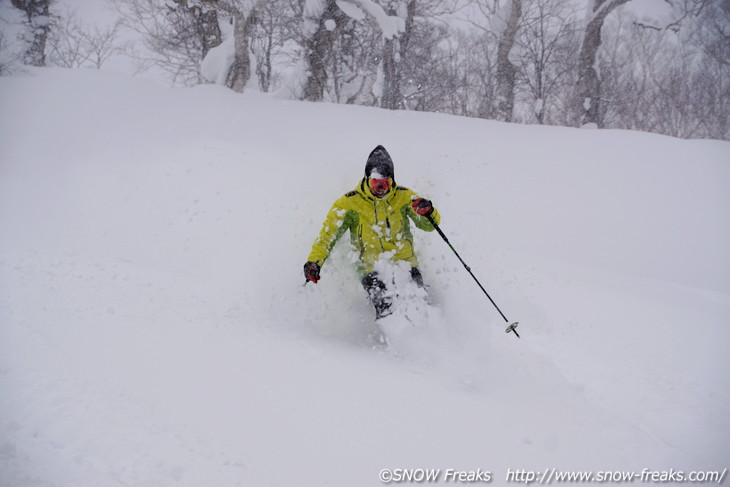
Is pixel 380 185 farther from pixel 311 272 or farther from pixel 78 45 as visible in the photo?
pixel 78 45

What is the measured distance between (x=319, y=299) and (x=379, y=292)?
975 millimetres

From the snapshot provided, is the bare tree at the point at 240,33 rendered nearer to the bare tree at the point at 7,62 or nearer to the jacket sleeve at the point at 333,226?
the bare tree at the point at 7,62

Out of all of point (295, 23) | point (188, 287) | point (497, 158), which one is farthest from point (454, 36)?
point (188, 287)

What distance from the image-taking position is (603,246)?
267 inches

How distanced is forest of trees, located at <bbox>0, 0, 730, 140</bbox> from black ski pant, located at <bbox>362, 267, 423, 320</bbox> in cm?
830

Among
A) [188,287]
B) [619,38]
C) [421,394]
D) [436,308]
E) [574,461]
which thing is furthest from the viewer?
[619,38]

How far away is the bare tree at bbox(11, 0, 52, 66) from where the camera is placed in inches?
532

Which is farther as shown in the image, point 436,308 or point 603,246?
point 603,246

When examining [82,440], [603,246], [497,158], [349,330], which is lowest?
[349,330]

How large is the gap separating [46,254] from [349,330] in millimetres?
3797

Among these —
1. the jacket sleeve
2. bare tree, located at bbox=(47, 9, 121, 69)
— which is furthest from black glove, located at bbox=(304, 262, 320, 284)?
bare tree, located at bbox=(47, 9, 121, 69)

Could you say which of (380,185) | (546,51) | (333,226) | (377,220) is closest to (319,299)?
(333,226)

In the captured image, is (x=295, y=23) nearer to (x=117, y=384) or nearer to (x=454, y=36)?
(x=454, y=36)

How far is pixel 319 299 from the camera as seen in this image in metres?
5.04
